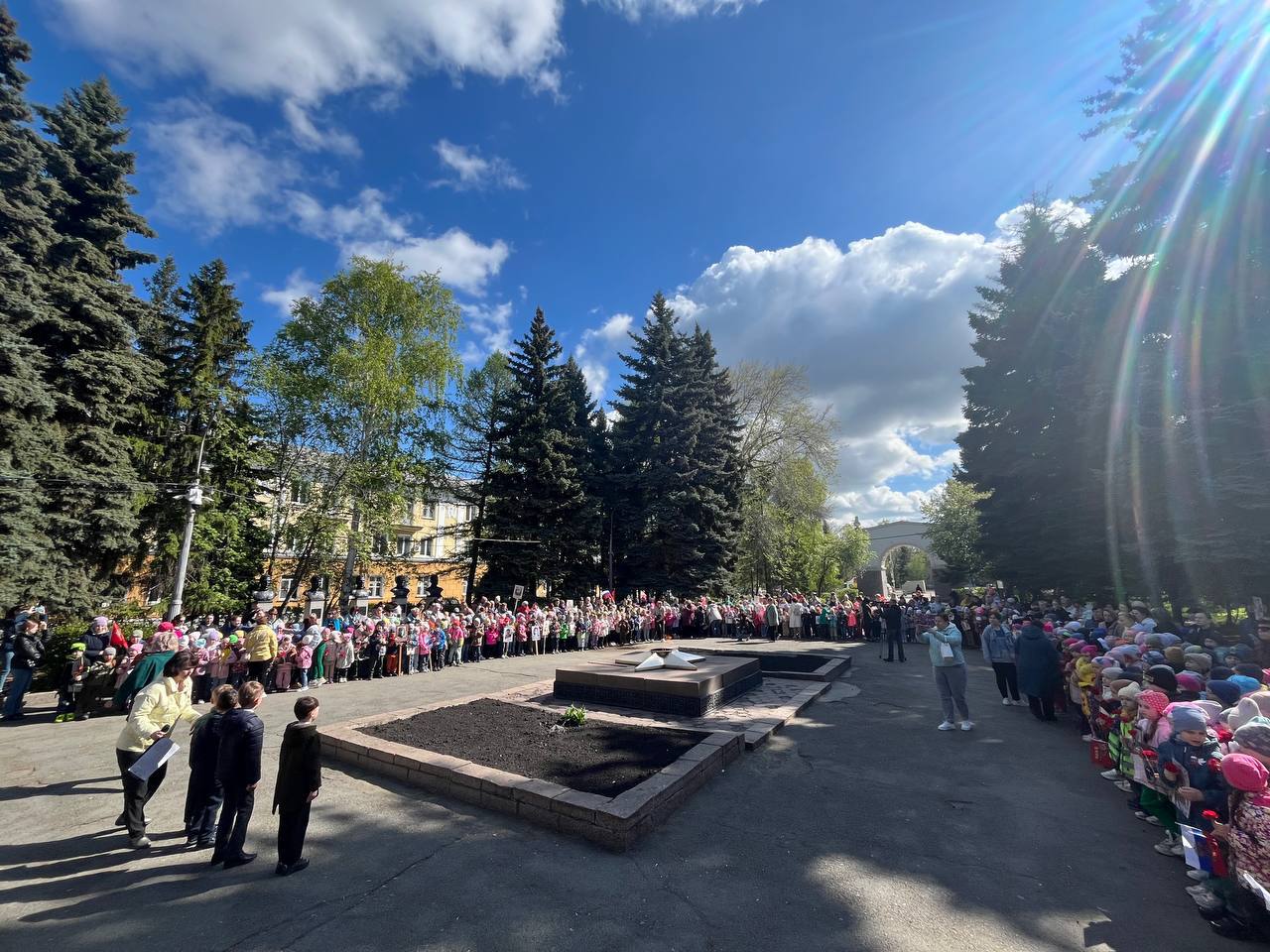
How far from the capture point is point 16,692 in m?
9.09

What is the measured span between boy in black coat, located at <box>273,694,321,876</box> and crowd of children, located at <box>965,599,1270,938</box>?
6.03 m

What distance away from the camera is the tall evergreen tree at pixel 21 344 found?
12.9m

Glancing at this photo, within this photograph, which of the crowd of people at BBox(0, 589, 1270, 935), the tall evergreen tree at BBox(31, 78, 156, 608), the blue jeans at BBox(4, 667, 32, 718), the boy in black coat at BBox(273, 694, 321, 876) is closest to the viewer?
the crowd of people at BBox(0, 589, 1270, 935)

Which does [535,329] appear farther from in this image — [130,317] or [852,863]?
[852,863]

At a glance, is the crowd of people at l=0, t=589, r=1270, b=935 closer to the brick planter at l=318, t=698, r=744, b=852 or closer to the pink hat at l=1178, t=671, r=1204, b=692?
the pink hat at l=1178, t=671, r=1204, b=692

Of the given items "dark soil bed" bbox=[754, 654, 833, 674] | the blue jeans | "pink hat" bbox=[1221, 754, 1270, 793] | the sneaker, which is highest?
"pink hat" bbox=[1221, 754, 1270, 793]

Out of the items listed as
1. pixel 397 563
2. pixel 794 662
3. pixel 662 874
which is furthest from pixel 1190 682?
pixel 397 563

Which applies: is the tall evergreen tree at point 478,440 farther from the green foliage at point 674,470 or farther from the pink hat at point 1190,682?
the pink hat at point 1190,682

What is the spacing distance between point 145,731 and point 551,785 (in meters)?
3.57

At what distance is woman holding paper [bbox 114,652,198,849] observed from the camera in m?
4.48

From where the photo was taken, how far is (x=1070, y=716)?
8.40 meters

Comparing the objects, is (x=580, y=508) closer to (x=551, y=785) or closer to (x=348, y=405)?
(x=348, y=405)

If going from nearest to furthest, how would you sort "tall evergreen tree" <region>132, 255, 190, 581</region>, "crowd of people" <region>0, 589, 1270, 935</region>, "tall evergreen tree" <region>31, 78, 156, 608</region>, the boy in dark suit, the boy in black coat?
1. "crowd of people" <region>0, 589, 1270, 935</region>
2. the boy in black coat
3. the boy in dark suit
4. "tall evergreen tree" <region>31, 78, 156, 608</region>
5. "tall evergreen tree" <region>132, 255, 190, 581</region>

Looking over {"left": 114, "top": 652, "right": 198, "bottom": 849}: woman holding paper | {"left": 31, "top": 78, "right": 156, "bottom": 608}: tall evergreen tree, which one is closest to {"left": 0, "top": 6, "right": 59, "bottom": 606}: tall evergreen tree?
{"left": 31, "top": 78, "right": 156, "bottom": 608}: tall evergreen tree
